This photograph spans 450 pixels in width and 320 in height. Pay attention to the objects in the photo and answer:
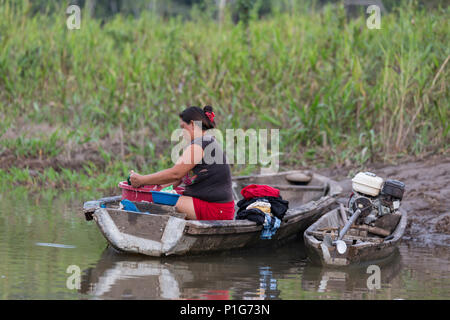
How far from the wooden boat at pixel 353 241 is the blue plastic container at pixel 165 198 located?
1.18m

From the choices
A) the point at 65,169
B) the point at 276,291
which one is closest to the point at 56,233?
the point at 276,291

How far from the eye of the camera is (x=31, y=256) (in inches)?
240

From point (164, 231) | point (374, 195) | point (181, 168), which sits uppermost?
point (181, 168)

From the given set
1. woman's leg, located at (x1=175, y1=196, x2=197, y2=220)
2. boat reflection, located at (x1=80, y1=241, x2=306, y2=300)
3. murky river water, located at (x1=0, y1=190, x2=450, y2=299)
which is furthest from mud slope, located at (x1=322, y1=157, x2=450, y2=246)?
woman's leg, located at (x1=175, y1=196, x2=197, y2=220)

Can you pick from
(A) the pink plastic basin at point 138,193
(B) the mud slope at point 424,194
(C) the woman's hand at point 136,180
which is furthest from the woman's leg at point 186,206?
(B) the mud slope at point 424,194

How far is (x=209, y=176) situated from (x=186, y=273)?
37.5 inches

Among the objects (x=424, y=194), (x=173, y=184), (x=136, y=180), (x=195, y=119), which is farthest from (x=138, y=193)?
(x=424, y=194)

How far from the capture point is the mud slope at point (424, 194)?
25.3ft

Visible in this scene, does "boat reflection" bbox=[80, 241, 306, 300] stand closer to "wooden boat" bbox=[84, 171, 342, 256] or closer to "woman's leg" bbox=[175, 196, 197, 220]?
"wooden boat" bbox=[84, 171, 342, 256]

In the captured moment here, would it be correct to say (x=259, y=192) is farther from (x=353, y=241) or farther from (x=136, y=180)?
(x=136, y=180)

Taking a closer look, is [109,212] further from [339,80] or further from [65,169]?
[339,80]

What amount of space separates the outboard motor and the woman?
4.14 feet

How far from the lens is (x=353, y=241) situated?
Result: 20.5 feet

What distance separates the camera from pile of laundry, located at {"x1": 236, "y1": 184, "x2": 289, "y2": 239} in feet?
21.3
